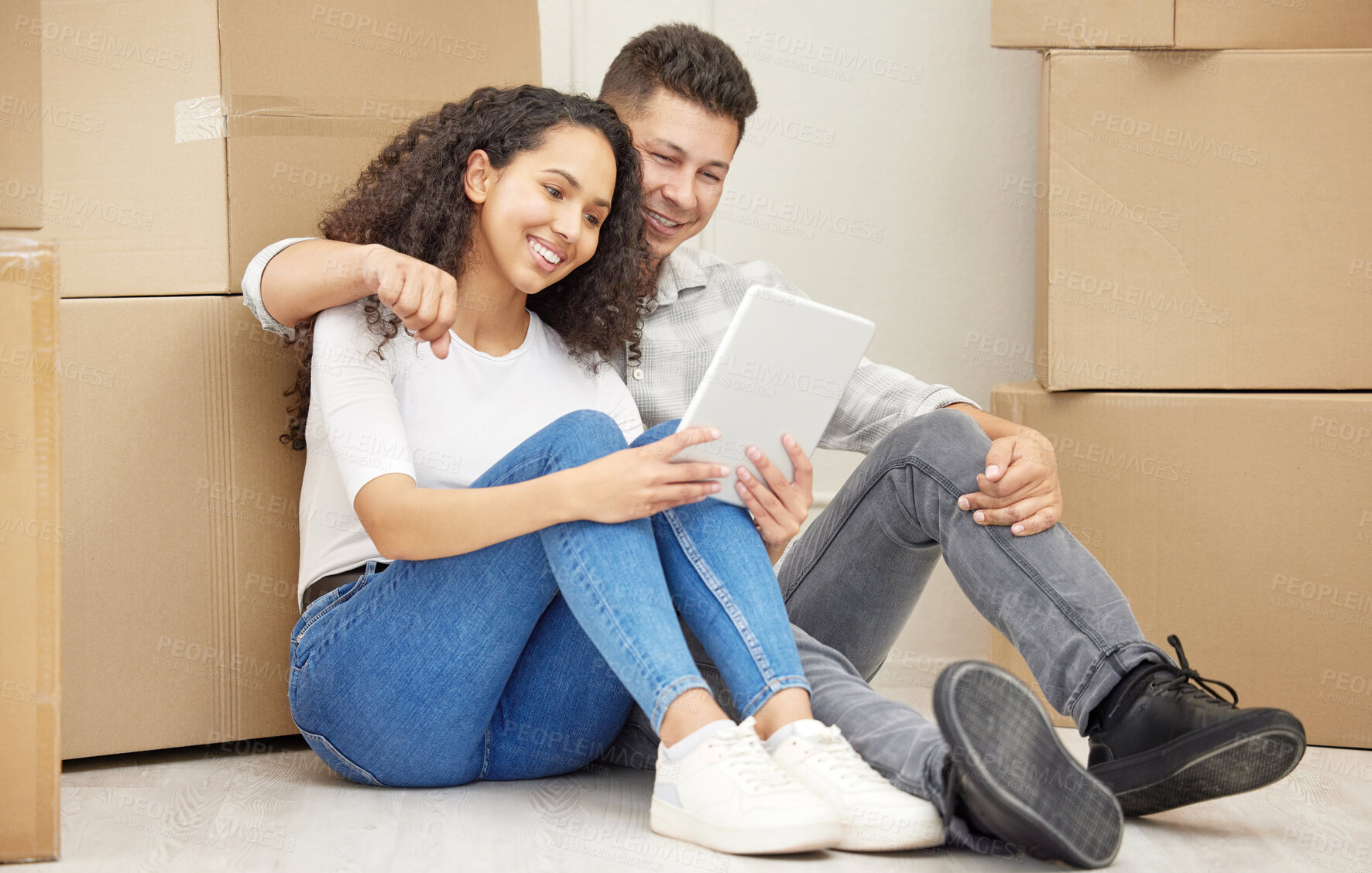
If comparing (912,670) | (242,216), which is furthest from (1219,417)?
(242,216)

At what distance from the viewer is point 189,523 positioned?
1.11 metres

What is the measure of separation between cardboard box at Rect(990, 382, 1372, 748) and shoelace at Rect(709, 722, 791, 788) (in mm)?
619

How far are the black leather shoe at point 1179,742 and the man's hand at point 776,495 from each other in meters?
0.28

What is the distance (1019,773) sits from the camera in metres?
0.75

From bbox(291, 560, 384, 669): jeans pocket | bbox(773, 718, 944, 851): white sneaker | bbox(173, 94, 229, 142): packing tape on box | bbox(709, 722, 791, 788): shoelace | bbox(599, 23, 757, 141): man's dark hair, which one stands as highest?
bbox(599, 23, 757, 141): man's dark hair

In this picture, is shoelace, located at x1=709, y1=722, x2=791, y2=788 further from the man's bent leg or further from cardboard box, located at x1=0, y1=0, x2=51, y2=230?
cardboard box, located at x1=0, y1=0, x2=51, y2=230

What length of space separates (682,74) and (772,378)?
482 millimetres

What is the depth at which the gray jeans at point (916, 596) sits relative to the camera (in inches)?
35.3

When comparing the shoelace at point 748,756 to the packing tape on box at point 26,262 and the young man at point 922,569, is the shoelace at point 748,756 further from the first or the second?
the packing tape on box at point 26,262

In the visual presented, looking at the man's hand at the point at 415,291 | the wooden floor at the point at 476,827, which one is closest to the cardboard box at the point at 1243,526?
the wooden floor at the point at 476,827

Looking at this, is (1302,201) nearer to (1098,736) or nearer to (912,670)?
(1098,736)

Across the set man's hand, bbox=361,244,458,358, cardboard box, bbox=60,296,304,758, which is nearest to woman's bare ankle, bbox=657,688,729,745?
man's hand, bbox=361,244,458,358

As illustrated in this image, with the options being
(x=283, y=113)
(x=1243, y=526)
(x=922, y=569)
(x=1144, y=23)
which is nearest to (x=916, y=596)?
(x=922, y=569)

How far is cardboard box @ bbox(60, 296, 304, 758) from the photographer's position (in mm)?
1068
